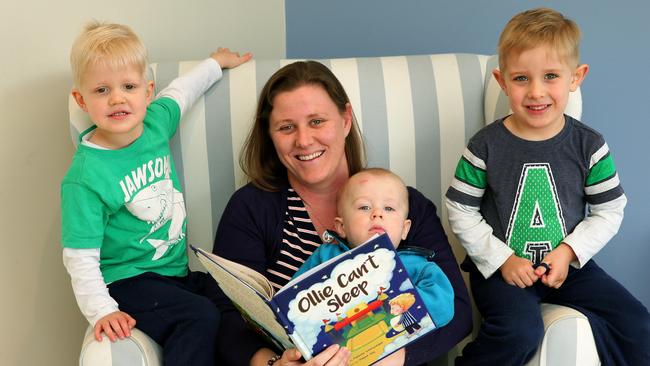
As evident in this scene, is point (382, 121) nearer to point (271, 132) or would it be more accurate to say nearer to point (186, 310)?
point (271, 132)

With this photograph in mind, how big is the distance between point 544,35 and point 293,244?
73 centimetres

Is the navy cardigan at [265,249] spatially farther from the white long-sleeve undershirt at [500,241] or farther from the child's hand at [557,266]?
the child's hand at [557,266]

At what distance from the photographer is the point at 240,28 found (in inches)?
102

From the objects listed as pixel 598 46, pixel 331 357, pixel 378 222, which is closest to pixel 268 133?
pixel 378 222

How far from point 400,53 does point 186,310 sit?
125 centimetres

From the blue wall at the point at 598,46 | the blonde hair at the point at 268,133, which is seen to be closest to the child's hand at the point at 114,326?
the blonde hair at the point at 268,133

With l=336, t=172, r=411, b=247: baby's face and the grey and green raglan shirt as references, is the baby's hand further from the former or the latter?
l=336, t=172, r=411, b=247: baby's face

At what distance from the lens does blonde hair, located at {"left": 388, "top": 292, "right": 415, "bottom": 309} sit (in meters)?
1.33

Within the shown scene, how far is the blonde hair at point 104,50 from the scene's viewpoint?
157 cm

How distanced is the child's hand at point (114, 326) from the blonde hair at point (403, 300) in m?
0.57

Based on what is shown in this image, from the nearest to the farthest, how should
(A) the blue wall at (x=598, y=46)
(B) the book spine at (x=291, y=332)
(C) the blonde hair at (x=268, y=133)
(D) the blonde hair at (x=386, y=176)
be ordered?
(B) the book spine at (x=291, y=332)
(D) the blonde hair at (x=386, y=176)
(C) the blonde hair at (x=268, y=133)
(A) the blue wall at (x=598, y=46)

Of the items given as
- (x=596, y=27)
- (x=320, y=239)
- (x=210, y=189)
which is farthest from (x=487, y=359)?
(x=596, y=27)

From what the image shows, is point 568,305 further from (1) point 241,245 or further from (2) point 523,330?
(1) point 241,245

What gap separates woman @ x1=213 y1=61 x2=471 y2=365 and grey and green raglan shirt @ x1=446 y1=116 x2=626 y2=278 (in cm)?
12
